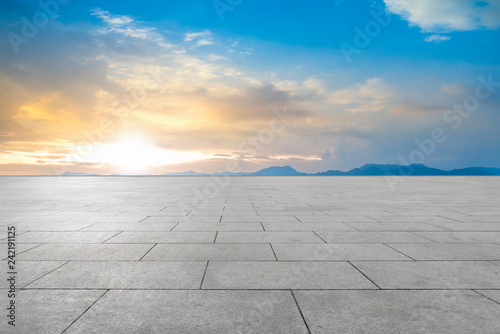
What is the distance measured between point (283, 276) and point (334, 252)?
189 centimetres

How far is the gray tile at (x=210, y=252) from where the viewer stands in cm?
611

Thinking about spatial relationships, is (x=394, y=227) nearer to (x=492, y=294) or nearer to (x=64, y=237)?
(x=492, y=294)

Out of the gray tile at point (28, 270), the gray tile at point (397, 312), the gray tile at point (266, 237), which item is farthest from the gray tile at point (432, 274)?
the gray tile at point (28, 270)

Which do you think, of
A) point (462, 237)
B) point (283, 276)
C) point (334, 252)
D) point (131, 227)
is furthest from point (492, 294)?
point (131, 227)

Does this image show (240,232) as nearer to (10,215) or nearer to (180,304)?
(180,304)

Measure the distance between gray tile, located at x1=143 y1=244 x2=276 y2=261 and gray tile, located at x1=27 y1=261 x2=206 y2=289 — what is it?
0.38m

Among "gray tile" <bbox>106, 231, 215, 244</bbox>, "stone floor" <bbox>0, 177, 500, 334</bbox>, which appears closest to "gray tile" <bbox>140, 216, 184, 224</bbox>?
"stone floor" <bbox>0, 177, 500, 334</bbox>

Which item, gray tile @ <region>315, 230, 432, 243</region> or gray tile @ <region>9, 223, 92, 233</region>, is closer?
gray tile @ <region>315, 230, 432, 243</region>

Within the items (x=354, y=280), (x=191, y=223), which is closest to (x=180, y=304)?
(x=354, y=280)

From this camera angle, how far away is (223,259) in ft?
19.8

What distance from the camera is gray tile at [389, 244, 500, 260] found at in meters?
6.30

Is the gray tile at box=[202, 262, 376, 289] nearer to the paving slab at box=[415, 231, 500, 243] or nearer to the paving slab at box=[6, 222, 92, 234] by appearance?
the paving slab at box=[415, 231, 500, 243]

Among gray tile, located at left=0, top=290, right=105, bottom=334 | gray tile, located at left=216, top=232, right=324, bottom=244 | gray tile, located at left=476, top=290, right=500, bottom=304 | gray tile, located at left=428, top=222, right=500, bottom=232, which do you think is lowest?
gray tile, located at left=0, top=290, right=105, bottom=334

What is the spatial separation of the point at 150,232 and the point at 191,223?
1561 mm
